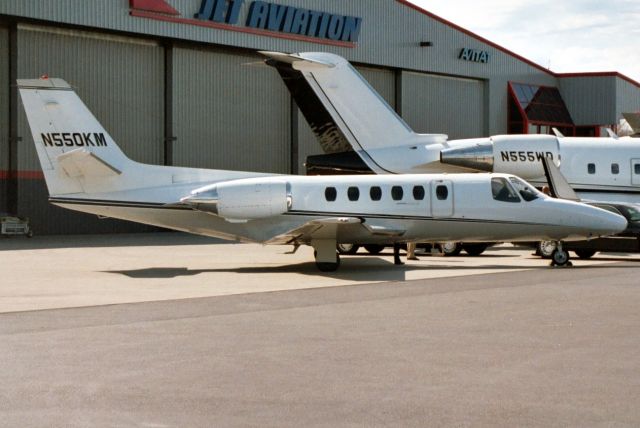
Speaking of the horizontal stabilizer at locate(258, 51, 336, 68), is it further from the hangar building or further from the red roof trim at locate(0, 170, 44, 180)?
the red roof trim at locate(0, 170, 44, 180)

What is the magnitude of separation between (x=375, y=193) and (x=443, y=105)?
1351 inches

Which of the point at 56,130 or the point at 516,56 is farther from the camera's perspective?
the point at 516,56

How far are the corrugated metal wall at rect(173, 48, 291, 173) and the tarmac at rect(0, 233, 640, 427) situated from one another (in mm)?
25005

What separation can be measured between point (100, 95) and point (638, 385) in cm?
3709

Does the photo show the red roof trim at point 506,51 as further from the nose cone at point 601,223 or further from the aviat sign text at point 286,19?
the nose cone at point 601,223

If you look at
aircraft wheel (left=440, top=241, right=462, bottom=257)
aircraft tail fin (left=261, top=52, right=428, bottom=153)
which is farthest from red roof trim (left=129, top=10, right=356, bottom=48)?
aircraft wheel (left=440, top=241, right=462, bottom=257)

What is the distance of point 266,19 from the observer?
47.6 meters

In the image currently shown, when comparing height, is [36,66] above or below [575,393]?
above

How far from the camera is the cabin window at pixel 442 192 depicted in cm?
2477

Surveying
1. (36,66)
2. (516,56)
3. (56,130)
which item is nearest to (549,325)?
(56,130)

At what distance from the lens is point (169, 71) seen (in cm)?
4603

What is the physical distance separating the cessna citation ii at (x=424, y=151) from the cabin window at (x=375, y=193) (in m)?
6.23

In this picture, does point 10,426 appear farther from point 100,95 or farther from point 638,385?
point 100,95

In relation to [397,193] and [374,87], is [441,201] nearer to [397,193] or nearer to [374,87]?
[397,193]
